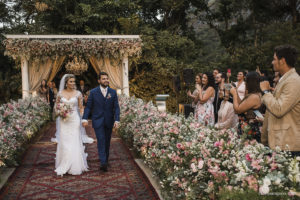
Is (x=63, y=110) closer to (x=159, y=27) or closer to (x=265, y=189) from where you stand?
(x=265, y=189)

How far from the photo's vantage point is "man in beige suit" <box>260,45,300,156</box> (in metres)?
2.80

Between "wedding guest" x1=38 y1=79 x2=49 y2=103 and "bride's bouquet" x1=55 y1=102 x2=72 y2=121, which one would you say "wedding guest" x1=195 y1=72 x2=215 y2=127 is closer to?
"bride's bouquet" x1=55 y1=102 x2=72 y2=121

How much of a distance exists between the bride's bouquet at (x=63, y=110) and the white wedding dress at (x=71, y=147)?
0.30 feet

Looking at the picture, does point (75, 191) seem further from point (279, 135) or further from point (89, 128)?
point (89, 128)

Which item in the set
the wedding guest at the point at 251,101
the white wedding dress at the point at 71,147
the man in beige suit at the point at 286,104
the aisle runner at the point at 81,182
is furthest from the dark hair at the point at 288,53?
the white wedding dress at the point at 71,147

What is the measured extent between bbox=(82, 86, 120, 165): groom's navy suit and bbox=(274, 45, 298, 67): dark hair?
353 cm

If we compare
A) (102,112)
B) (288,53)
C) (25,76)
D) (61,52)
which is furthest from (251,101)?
(25,76)

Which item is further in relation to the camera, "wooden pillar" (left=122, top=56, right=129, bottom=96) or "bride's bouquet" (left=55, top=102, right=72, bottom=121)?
"wooden pillar" (left=122, top=56, right=129, bottom=96)

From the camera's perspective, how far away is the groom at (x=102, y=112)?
586 centimetres

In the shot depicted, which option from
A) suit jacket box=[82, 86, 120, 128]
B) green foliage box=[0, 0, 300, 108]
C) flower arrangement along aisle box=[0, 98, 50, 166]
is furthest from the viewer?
green foliage box=[0, 0, 300, 108]

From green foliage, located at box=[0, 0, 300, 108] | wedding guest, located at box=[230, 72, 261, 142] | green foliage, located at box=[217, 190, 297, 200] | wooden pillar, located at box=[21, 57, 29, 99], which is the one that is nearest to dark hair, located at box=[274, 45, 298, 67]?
wedding guest, located at box=[230, 72, 261, 142]

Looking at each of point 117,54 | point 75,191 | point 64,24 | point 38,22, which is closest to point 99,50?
point 117,54

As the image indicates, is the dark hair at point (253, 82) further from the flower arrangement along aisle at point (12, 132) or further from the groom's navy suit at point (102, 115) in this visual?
the flower arrangement along aisle at point (12, 132)

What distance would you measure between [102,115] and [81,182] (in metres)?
1.31
